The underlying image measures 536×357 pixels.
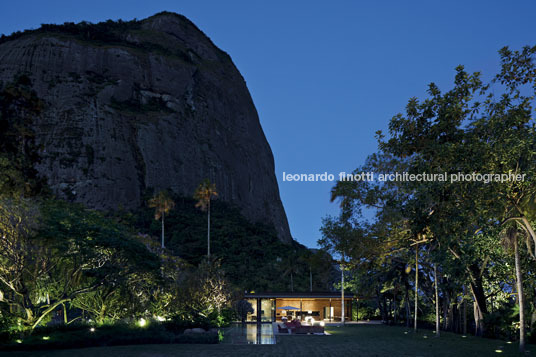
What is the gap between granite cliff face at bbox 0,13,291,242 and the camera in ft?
251

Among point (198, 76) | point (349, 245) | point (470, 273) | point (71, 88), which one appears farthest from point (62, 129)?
point (470, 273)

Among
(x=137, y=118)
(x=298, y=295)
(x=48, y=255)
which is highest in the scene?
(x=137, y=118)

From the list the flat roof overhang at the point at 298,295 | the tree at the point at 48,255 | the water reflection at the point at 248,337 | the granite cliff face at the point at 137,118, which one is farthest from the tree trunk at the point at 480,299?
the granite cliff face at the point at 137,118

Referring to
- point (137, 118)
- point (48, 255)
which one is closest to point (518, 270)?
point (48, 255)

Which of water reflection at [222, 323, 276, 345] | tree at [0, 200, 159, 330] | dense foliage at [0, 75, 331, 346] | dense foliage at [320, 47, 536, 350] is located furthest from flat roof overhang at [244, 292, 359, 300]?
tree at [0, 200, 159, 330]

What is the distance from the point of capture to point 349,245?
81.8 feet

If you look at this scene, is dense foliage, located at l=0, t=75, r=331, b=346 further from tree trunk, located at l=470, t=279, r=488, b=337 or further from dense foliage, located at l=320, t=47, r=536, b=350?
tree trunk, located at l=470, t=279, r=488, b=337

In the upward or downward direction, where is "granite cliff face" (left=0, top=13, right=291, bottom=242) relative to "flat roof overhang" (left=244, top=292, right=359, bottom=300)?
upward

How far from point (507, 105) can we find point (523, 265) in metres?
8.85

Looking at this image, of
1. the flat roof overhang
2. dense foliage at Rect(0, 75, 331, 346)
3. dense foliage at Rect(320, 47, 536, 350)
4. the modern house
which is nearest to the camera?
dense foliage at Rect(320, 47, 536, 350)

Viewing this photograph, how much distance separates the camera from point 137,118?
84938mm

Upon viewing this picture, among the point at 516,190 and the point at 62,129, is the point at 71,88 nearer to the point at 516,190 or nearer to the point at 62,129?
the point at 62,129

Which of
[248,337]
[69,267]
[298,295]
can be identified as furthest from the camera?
[298,295]

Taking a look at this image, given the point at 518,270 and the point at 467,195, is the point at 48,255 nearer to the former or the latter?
the point at 467,195
